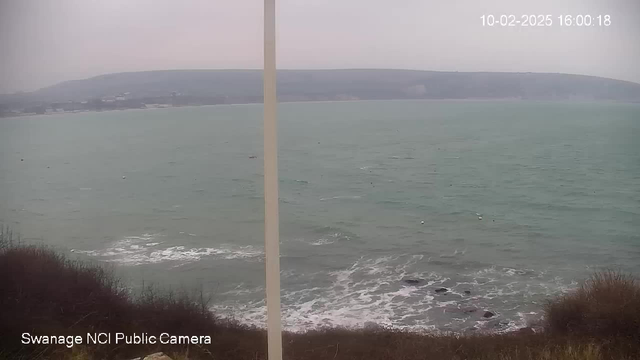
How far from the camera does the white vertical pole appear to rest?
2.14 m

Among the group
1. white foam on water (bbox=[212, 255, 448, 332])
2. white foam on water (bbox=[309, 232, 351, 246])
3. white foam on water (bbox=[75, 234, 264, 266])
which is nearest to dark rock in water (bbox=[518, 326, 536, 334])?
white foam on water (bbox=[212, 255, 448, 332])

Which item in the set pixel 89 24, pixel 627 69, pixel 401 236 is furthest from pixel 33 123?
pixel 627 69

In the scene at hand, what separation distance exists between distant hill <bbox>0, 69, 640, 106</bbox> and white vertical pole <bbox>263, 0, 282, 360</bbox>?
0.40 m

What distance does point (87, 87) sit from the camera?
261cm

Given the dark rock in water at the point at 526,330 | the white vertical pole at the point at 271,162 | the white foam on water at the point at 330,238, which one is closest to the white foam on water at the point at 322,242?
the white foam on water at the point at 330,238

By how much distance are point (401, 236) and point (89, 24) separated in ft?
6.97

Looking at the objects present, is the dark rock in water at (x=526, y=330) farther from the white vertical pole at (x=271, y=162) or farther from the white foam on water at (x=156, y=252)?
the white foam on water at (x=156, y=252)

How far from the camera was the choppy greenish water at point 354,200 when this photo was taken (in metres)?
2.55

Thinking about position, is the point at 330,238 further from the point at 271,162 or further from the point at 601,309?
the point at 601,309

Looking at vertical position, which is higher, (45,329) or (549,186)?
(549,186)

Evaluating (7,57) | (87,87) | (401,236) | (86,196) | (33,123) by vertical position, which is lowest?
(401,236)

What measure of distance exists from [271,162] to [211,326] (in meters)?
1.03

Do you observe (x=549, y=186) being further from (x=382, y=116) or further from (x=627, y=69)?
(x=382, y=116)

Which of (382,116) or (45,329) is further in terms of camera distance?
(382,116)
